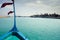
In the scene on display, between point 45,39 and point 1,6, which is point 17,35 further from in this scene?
point 45,39

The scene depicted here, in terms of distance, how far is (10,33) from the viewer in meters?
3.49

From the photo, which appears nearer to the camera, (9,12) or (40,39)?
(9,12)

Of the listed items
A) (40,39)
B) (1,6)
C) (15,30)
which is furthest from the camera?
(40,39)

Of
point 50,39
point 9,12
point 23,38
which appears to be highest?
point 9,12

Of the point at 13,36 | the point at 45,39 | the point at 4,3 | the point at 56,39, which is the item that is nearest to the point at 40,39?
the point at 45,39

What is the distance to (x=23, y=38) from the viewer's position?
347 centimetres

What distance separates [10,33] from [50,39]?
3644 millimetres

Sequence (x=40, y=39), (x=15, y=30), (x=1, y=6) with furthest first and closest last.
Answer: (x=40, y=39)
(x=15, y=30)
(x=1, y=6)

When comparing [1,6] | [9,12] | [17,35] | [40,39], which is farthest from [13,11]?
[40,39]

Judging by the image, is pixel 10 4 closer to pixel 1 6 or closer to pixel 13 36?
pixel 1 6

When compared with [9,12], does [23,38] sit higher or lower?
lower

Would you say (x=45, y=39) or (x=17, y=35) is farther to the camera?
(x=45, y=39)

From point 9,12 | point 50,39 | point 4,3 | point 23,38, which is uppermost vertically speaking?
point 4,3

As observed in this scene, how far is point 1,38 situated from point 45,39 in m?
3.50
